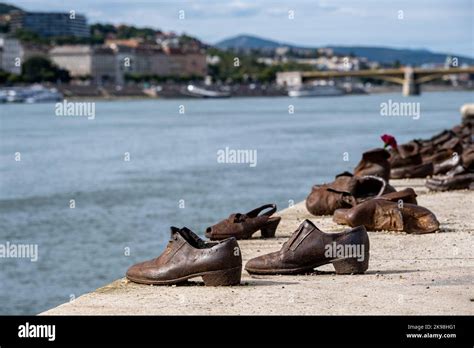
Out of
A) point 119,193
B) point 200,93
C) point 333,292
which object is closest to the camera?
point 333,292

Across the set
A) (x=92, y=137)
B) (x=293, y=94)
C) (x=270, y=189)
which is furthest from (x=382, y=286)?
(x=293, y=94)

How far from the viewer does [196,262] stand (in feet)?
24.4

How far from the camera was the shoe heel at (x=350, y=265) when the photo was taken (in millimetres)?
8000

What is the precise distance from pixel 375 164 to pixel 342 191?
3038mm

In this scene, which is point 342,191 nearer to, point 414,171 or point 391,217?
point 391,217

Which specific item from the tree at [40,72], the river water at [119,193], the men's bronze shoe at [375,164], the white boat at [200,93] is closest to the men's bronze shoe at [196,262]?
the river water at [119,193]

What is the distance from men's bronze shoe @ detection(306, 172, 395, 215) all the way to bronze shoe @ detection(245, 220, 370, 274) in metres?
3.44

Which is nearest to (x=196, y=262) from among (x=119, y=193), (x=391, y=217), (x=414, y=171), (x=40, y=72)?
(x=391, y=217)

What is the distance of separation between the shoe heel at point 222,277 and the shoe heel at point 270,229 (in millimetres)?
2630

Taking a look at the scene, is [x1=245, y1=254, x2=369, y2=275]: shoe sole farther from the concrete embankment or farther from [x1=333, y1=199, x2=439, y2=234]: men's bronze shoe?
[x1=333, y1=199, x2=439, y2=234]: men's bronze shoe

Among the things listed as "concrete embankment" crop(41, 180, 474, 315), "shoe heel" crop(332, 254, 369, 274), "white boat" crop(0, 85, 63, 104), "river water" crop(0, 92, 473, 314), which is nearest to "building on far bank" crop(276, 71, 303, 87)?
"white boat" crop(0, 85, 63, 104)

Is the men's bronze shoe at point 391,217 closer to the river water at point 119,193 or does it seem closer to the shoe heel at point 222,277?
the shoe heel at point 222,277
